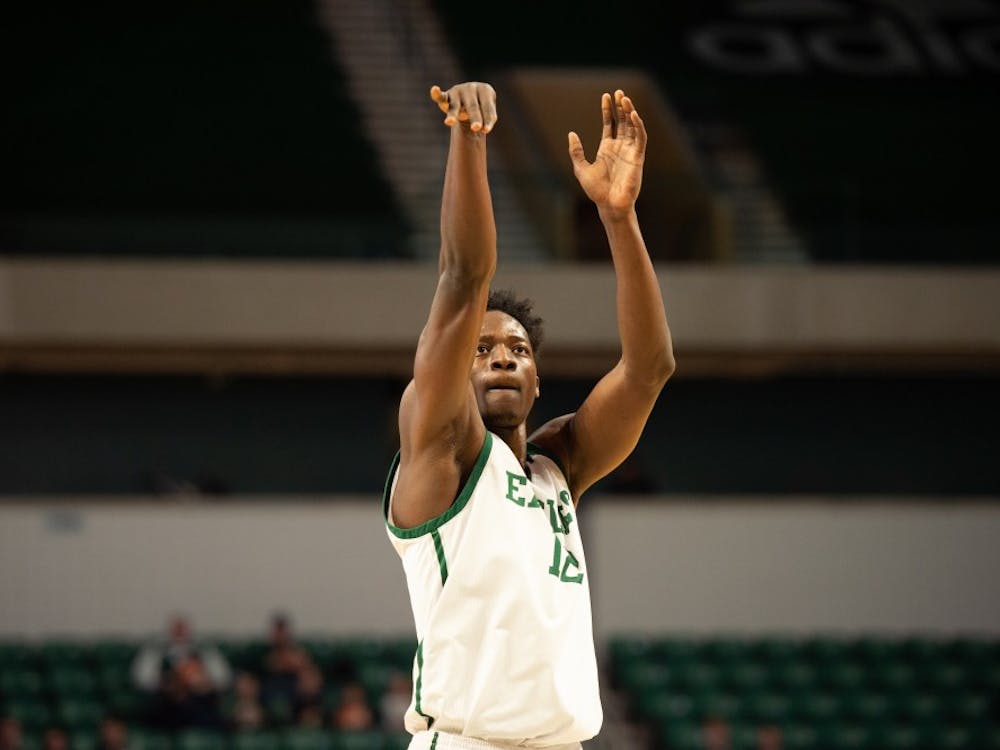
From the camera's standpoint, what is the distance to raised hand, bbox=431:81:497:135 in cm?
346

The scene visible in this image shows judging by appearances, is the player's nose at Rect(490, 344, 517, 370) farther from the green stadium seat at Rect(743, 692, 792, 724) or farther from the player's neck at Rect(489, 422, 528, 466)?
the green stadium seat at Rect(743, 692, 792, 724)

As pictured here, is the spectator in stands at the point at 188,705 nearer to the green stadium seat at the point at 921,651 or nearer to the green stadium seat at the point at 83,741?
the green stadium seat at the point at 83,741

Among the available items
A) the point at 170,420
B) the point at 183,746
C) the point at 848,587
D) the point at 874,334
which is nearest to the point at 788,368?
the point at 874,334

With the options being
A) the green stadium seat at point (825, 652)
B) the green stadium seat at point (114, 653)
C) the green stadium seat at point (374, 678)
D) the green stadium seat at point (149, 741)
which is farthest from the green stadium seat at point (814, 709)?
the green stadium seat at point (114, 653)

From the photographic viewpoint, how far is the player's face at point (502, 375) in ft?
12.9

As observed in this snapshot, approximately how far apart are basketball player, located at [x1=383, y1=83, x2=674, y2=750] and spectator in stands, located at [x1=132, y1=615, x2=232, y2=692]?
29.2 ft

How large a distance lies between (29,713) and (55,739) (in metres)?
0.79

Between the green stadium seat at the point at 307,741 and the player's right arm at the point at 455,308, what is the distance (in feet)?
25.8

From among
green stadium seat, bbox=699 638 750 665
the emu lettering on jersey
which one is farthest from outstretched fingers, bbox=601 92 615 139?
green stadium seat, bbox=699 638 750 665

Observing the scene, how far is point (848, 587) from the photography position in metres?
15.0

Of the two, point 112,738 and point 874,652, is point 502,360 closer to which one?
point 112,738

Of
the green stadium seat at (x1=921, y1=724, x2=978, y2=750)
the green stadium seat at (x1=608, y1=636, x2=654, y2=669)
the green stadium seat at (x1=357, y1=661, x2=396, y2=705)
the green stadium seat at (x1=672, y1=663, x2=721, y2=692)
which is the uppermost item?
the green stadium seat at (x1=357, y1=661, x2=396, y2=705)

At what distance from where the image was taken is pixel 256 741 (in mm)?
11258

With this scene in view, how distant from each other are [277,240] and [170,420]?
109 inches
